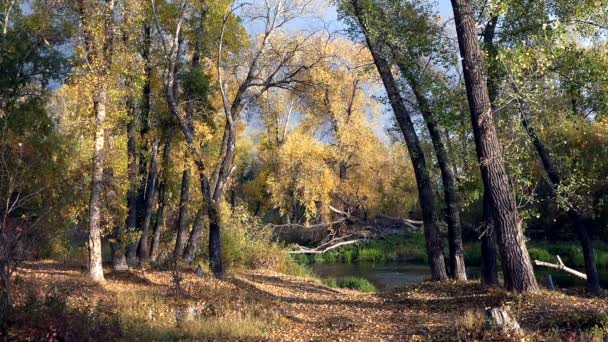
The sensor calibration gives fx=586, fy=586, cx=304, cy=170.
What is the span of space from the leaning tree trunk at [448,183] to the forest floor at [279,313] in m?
0.79

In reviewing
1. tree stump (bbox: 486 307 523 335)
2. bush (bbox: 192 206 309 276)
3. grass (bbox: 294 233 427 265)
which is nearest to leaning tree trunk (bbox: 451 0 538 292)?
tree stump (bbox: 486 307 523 335)

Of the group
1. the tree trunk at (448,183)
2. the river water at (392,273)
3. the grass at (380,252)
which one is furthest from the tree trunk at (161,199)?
the grass at (380,252)

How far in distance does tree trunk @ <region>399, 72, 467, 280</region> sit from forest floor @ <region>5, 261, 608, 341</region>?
0.79m

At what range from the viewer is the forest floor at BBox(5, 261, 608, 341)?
7336 mm

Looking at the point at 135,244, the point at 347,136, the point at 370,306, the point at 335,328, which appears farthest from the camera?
the point at 347,136

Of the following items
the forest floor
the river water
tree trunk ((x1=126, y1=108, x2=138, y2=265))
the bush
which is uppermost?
tree trunk ((x1=126, y1=108, x2=138, y2=265))

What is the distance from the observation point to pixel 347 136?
38156 mm

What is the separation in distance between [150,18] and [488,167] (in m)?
12.0

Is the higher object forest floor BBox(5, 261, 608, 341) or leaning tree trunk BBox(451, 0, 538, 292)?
leaning tree trunk BBox(451, 0, 538, 292)

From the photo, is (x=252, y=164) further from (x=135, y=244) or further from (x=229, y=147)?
(x=229, y=147)

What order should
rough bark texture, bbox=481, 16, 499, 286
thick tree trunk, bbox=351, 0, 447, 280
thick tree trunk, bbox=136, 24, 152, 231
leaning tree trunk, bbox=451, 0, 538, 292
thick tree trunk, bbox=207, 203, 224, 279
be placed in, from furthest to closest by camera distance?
thick tree trunk, bbox=136, 24, 152, 231 < thick tree trunk, bbox=207, 203, 224, 279 < thick tree trunk, bbox=351, 0, 447, 280 < rough bark texture, bbox=481, 16, 499, 286 < leaning tree trunk, bbox=451, 0, 538, 292

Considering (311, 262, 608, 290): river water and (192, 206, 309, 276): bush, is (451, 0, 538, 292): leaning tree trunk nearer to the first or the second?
(192, 206, 309, 276): bush

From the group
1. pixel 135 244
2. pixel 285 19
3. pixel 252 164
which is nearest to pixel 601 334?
pixel 285 19

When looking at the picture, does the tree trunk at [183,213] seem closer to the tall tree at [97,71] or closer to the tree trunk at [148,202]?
the tree trunk at [148,202]
